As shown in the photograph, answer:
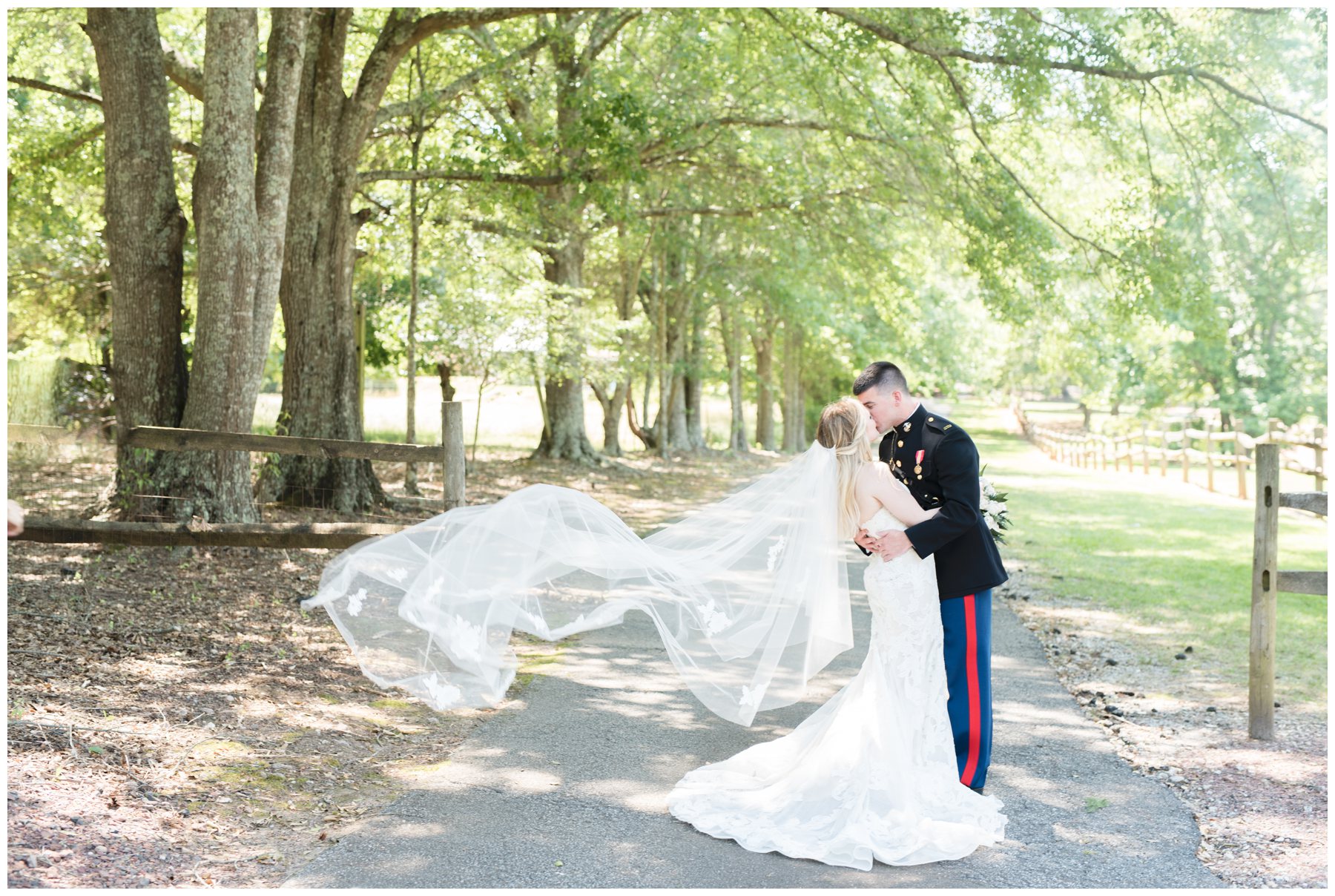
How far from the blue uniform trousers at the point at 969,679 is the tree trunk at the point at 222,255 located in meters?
6.91

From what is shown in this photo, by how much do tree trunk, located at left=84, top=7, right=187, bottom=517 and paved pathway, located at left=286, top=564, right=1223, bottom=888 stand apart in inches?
220

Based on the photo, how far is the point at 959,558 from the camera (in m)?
5.64

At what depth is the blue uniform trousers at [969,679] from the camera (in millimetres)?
5527

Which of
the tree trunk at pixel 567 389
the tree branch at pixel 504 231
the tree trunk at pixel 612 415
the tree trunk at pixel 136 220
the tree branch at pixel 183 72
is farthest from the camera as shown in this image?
the tree trunk at pixel 612 415

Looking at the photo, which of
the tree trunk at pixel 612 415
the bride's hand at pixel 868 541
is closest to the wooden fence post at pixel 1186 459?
the tree trunk at pixel 612 415

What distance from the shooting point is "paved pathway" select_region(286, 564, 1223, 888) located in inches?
177

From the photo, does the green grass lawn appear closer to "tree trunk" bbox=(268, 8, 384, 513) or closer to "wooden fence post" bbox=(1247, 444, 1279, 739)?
"wooden fence post" bbox=(1247, 444, 1279, 739)

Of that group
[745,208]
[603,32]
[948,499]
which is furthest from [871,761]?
[603,32]

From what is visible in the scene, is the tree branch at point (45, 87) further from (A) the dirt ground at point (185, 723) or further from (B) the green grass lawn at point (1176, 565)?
(B) the green grass lawn at point (1176, 565)

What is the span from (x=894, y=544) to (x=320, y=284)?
9840mm

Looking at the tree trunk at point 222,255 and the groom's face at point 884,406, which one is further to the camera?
the tree trunk at point 222,255

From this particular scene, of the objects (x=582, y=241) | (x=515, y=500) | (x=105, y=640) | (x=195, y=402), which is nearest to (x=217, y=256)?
(x=195, y=402)

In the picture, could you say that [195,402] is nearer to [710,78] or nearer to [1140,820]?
[1140,820]

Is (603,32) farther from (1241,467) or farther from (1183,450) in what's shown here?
(1183,450)
